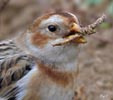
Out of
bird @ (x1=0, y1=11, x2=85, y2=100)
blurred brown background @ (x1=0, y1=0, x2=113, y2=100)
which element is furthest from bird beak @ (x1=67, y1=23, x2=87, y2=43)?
blurred brown background @ (x1=0, y1=0, x2=113, y2=100)

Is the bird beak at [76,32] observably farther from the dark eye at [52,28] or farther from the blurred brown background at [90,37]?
the blurred brown background at [90,37]

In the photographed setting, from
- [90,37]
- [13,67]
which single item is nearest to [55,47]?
[13,67]

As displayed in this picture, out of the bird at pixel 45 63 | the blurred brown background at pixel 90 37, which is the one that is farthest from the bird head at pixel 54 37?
the blurred brown background at pixel 90 37

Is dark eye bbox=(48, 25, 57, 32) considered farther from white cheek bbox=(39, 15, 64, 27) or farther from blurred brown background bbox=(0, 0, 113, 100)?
blurred brown background bbox=(0, 0, 113, 100)

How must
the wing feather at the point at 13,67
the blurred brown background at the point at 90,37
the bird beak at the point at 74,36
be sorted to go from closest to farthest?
the bird beak at the point at 74,36 < the wing feather at the point at 13,67 < the blurred brown background at the point at 90,37

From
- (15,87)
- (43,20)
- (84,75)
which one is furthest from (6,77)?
(84,75)

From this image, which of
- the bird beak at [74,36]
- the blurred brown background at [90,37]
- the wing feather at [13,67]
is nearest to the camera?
the bird beak at [74,36]
